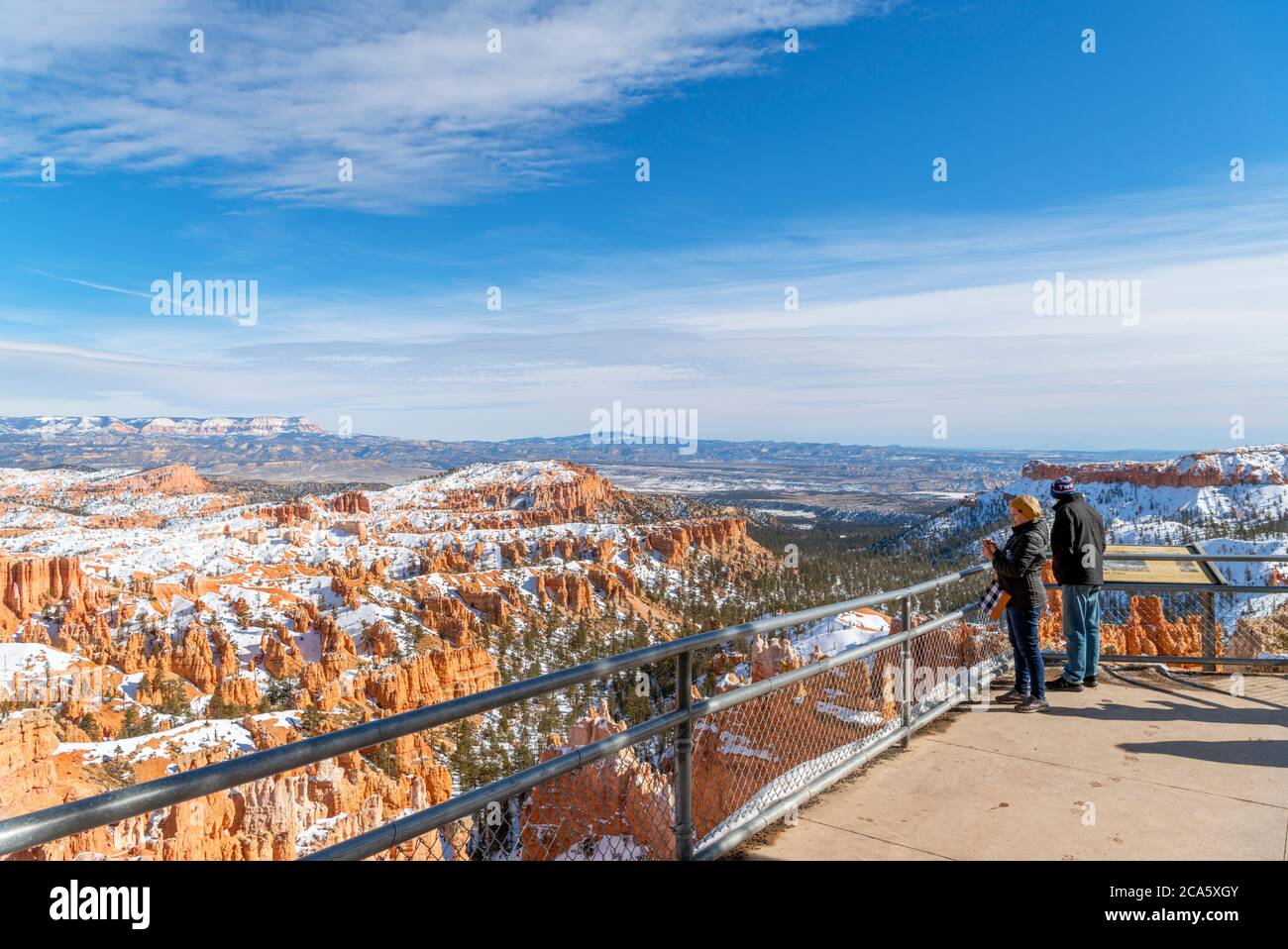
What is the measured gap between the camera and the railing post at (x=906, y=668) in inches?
257

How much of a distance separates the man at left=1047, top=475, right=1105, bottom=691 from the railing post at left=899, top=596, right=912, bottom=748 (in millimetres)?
2142

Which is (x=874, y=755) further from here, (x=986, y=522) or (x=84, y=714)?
(x=986, y=522)

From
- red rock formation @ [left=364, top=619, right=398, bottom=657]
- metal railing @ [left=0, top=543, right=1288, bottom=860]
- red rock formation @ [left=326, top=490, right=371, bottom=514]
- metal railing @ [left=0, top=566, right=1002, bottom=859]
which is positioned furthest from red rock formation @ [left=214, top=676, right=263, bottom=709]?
red rock formation @ [left=326, top=490, right=371, bottom=514]

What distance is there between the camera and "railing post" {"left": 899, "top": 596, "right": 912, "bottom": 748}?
21.4 ft

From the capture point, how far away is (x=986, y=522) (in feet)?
384

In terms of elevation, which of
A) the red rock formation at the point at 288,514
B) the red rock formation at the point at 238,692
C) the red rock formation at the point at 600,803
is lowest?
the red rock formation at the point at 238,692

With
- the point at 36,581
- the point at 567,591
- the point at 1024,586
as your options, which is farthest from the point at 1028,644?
the point at 36,581

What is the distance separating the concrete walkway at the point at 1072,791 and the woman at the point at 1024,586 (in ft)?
0.90

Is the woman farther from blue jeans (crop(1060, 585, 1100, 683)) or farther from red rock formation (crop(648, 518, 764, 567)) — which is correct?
red rock formation (crop(648, 518, 764, 567))

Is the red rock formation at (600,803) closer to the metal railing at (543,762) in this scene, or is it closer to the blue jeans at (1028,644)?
the metal railing at (543,762)

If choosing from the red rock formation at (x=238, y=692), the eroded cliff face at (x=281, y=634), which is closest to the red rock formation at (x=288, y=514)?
the eroded cliff face at (x=281, y=634)

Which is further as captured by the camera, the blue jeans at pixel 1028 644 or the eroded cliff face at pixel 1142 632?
the eroded cliff face at pixel 1142 632

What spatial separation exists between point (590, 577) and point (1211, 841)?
79.6m

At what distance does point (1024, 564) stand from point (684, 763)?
4.26 m
